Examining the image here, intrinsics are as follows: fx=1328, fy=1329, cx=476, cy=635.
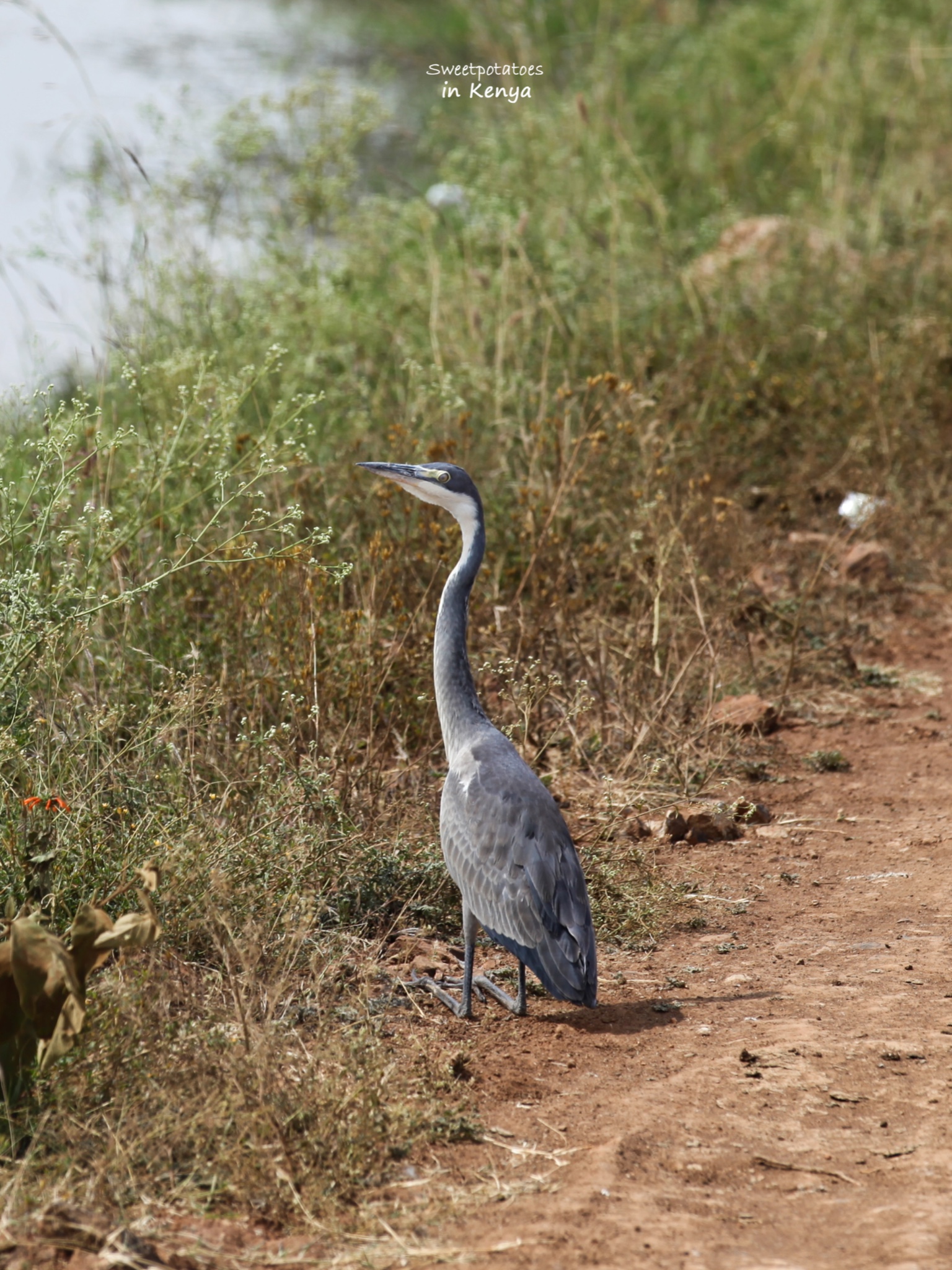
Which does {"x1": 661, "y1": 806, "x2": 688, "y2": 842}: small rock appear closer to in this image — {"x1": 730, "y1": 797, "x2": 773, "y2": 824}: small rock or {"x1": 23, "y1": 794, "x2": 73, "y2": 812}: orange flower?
{"x1": 730, "y1": 797, "x2": 773, "y2": 824}: small rock

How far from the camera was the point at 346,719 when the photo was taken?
4871 millimetres

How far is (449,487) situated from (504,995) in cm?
162

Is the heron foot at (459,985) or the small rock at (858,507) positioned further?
the small rock at (858,507)

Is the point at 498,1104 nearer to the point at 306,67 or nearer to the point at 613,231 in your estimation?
the point at 613,231

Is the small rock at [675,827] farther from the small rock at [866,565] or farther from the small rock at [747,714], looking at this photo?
the small rock at [866,565]

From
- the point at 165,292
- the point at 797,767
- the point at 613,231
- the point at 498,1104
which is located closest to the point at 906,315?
Result: the point at 613,231

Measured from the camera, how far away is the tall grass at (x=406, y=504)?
3.91 meters

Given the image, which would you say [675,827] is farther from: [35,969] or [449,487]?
[35,969]

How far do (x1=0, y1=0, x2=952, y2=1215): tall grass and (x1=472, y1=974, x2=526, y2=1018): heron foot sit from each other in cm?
40

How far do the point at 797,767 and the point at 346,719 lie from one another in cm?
213

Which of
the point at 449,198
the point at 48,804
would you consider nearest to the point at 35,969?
the point at 48,804

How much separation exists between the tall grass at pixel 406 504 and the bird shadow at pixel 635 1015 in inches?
19.7

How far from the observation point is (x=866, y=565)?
24.2ft

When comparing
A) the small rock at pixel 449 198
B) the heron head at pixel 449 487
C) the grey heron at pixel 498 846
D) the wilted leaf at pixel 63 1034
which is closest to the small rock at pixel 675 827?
the grey heron at pixel 498 846
